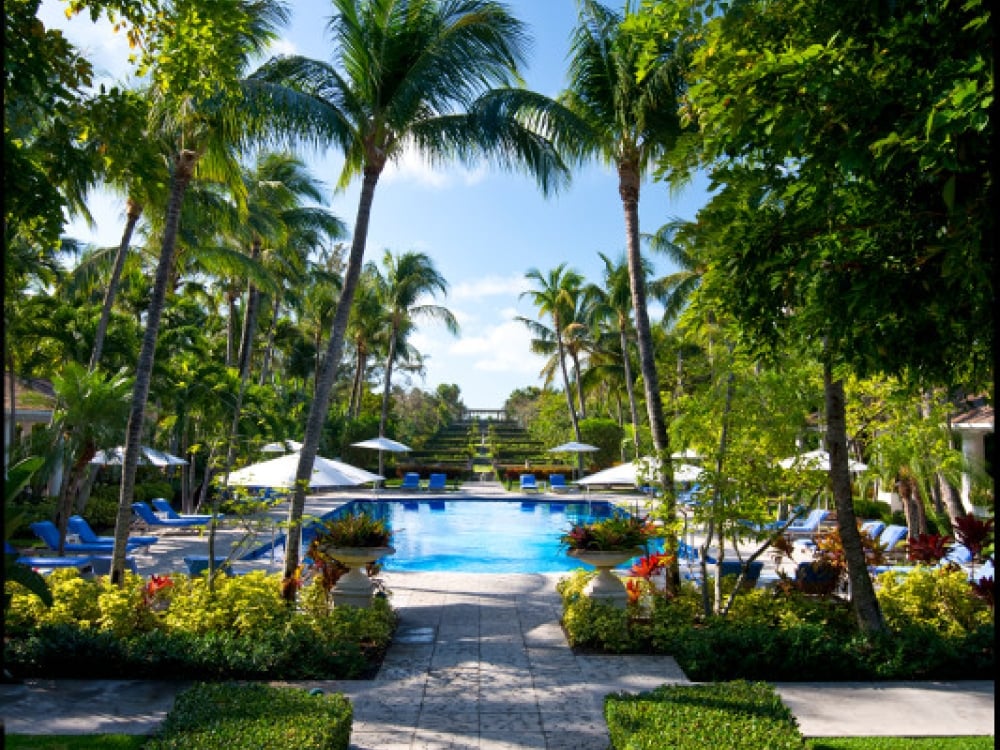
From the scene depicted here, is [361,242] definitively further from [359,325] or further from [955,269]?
[359,325]

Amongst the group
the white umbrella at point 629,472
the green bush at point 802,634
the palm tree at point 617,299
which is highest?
the palm tree at point 617,299

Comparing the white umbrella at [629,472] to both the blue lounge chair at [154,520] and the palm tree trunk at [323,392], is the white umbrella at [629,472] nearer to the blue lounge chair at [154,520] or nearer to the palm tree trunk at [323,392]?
the palm tree trunk at [323,392]

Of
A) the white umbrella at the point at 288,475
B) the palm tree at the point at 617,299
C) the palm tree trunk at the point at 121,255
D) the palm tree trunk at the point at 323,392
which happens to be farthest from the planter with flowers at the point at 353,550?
the palm tree at the point at 617,299

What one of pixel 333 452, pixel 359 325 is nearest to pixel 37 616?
pixel 333 452

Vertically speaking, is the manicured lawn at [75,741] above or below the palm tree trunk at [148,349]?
below

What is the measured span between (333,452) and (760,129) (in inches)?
1303

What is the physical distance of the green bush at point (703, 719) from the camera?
4.83 metres

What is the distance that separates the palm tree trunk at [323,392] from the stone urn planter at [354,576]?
1.82 ft

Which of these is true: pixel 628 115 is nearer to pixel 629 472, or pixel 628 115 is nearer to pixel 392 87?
pixel 392 87

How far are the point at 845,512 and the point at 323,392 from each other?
21.4ft

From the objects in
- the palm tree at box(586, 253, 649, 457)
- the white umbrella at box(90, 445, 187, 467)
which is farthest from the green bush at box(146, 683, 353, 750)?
the palm tree at box(586, 253, 649, 457)

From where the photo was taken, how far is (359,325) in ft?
132

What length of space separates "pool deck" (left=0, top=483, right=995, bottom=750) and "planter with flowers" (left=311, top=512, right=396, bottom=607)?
811mm

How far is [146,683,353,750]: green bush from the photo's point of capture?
4.72m
